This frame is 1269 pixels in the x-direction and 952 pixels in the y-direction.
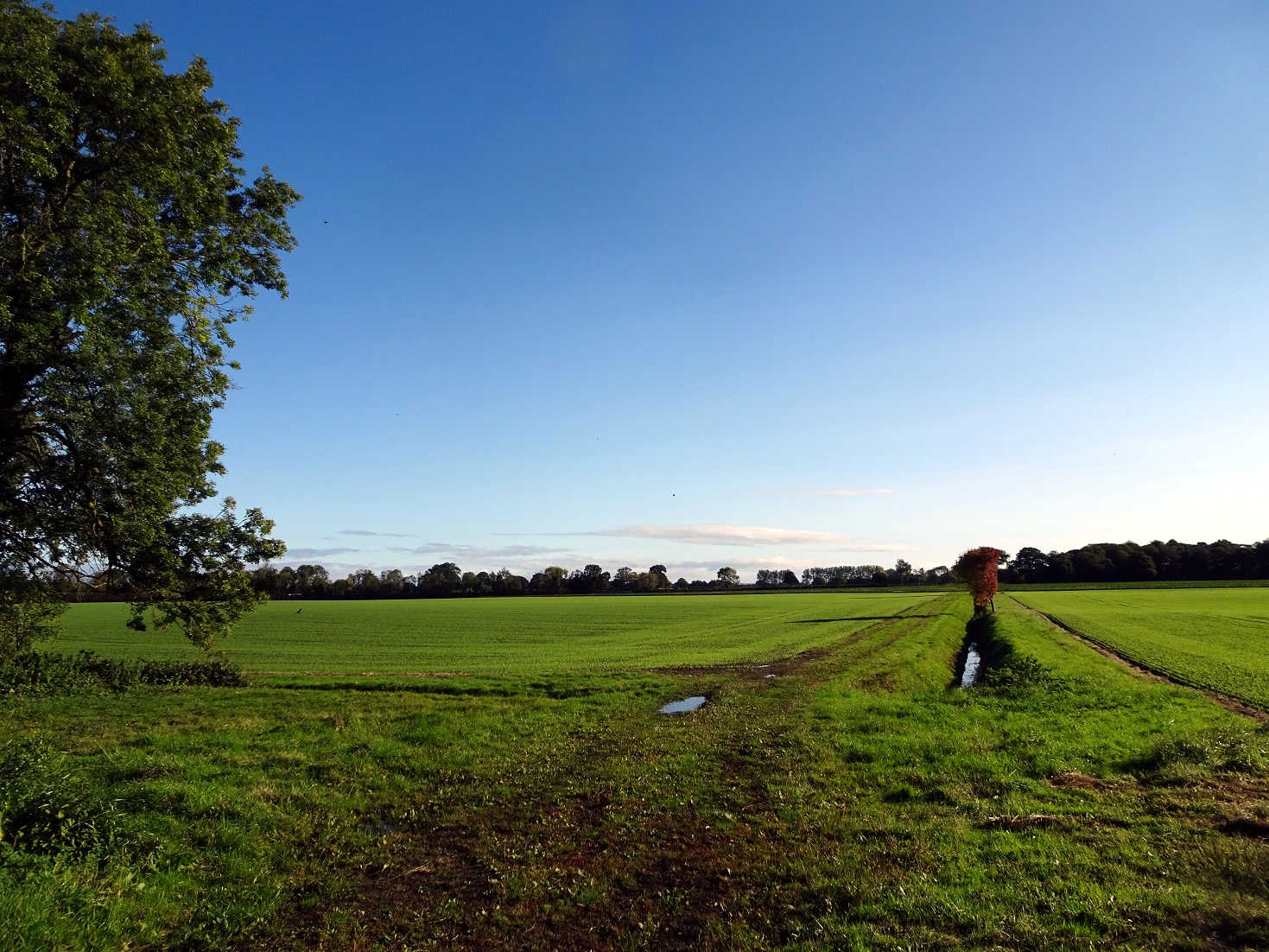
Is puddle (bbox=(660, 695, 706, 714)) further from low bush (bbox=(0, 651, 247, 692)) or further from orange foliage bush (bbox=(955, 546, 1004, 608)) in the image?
orange foliage bush (bbox=(955, 546, 1004, 608))

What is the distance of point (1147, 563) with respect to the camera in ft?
561

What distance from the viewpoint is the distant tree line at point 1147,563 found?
16012 cm

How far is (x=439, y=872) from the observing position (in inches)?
374

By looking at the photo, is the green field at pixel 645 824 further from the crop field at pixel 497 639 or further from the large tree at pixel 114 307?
the crop field at pixel 497 639

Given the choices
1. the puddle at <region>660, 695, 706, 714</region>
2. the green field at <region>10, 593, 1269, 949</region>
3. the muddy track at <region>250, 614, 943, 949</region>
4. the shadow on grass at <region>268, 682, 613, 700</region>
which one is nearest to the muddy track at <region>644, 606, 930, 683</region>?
the puddle at <region>660, 695, 706, 714</region>

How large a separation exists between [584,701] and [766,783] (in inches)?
467

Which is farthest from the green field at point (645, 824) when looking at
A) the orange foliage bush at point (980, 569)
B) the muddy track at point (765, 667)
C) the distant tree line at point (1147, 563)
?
the distant tree line at point (1147, 563)

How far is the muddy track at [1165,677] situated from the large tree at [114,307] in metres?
33.5

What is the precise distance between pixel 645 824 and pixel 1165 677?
103 ft

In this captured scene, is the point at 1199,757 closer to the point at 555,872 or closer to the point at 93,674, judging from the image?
the point at 555,872

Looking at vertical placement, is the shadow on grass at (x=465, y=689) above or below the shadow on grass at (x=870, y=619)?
above

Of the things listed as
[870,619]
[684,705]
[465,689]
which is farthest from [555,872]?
[870,619]

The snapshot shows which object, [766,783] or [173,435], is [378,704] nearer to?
[173,435]

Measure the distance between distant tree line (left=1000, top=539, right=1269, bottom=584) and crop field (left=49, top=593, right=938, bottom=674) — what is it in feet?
409
